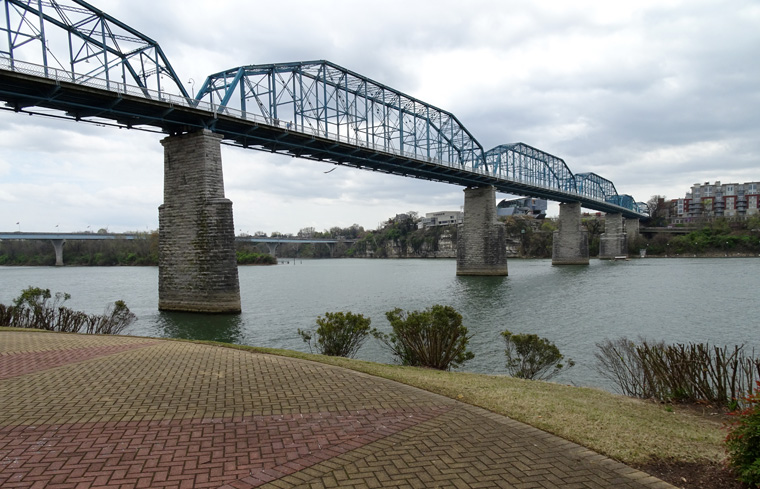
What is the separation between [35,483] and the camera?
472 centimetres

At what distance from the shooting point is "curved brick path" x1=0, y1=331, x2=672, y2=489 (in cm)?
500

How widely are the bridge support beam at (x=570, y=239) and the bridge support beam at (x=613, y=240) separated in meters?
26.3

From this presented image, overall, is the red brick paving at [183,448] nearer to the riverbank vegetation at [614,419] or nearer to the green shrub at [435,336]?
Result: the riverbank vegetation at [614,419]

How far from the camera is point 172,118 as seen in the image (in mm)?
30719

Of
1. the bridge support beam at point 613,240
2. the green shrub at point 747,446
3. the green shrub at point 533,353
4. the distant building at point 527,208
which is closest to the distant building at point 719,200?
the distant building at point 527,208

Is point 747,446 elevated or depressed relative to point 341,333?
elevated

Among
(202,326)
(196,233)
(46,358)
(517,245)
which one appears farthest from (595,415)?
(517,245)

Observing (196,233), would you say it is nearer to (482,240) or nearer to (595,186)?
(482,240)

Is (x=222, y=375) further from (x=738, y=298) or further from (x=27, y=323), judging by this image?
(x=738, y=298)

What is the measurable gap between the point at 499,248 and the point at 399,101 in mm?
26249

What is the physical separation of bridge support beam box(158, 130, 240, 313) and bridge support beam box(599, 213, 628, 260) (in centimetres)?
11388

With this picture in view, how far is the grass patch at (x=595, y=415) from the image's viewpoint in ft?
20.3

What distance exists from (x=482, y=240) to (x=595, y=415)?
59.9 m

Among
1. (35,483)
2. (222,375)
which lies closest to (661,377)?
(222,375)
